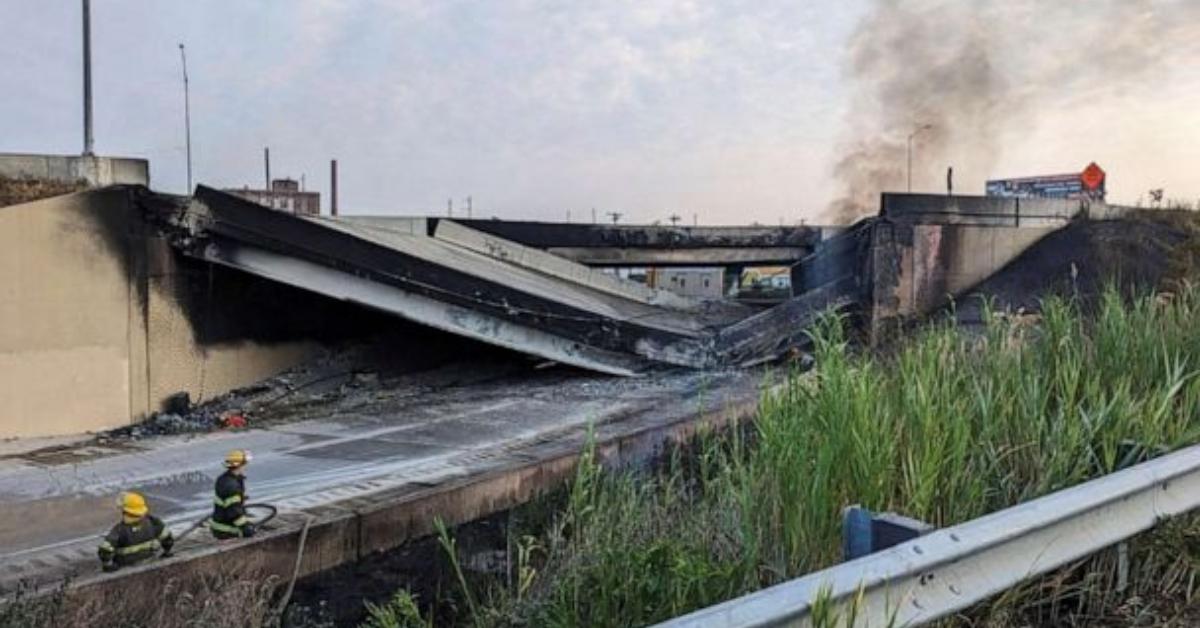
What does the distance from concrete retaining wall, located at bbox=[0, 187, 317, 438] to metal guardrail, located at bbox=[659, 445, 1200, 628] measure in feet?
35.5

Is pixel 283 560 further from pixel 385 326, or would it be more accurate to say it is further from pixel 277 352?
pixel 385 326

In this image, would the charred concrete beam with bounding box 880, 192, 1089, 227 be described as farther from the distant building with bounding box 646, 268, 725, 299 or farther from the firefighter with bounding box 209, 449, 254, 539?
the distant building with bounding box 646, 268, 725, 299

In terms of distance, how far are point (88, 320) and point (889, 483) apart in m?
10.7

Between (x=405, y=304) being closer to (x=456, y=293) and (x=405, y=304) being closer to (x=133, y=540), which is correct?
(x=456, y=293)

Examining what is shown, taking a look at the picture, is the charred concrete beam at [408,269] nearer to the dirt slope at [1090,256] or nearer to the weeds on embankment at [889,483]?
the dirt slope at [1090,256]

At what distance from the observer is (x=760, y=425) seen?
3758 mm

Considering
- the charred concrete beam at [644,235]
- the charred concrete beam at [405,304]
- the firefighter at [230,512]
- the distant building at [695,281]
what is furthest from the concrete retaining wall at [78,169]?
the distant building at [695,281]

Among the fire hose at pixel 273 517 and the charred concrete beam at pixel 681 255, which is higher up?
the charred concrete beam at pixel 681 255

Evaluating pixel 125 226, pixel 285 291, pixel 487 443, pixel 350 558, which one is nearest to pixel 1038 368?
pixel 350 558

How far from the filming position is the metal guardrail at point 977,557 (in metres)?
2.05

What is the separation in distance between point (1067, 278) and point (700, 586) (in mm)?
→ 13948

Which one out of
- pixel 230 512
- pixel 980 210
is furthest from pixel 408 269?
pixel 980 210

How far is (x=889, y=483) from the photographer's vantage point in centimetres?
326

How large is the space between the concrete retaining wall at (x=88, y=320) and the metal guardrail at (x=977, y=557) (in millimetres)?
10828
